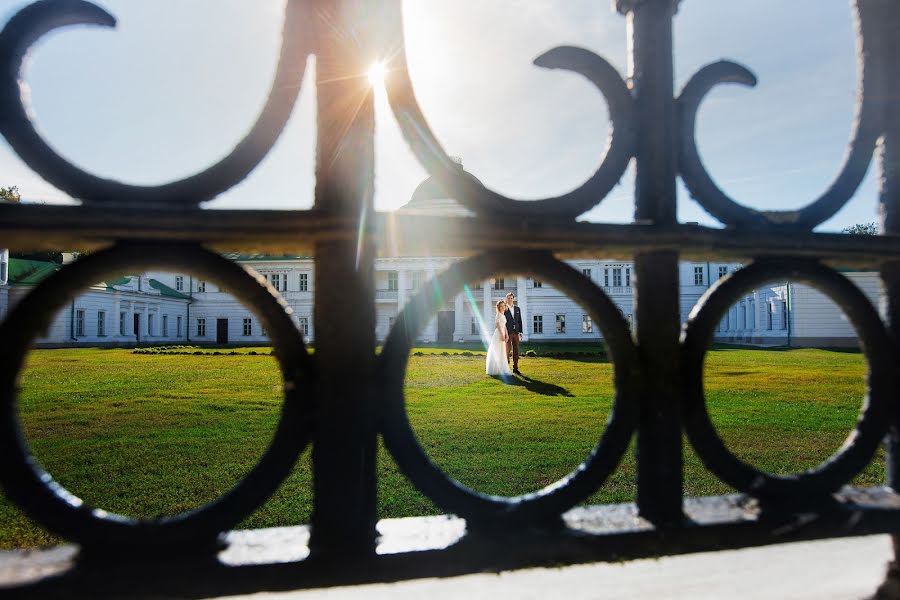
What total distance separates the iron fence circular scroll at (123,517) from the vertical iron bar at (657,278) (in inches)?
22.8

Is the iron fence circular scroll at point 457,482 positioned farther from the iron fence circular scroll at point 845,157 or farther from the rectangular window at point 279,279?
the rectangular window at point 279,279

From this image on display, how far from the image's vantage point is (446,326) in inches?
1641

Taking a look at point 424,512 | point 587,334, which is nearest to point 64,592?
point 424,512

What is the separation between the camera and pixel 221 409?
6086mm

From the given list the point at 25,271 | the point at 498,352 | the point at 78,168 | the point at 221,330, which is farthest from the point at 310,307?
the point at 78,168

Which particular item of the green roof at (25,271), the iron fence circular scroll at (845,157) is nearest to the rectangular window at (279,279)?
the green roof at (25,271)

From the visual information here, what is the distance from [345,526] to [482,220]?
52 centimetres

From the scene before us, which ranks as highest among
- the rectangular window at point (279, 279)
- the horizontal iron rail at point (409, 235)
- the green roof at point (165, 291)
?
the rectangular window at point (279, 279)

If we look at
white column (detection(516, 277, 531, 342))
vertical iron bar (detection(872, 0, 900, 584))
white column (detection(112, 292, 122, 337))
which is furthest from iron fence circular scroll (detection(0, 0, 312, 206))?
white column (detection(112, 292, 122, 337))

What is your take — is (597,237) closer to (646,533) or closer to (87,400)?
(646,533)

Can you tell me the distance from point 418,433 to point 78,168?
13.3 ft

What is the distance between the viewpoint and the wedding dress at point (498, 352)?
32.9 ft

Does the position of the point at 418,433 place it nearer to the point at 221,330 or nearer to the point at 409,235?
the point at 409,235

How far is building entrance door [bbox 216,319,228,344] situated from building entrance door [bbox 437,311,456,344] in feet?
55.7
